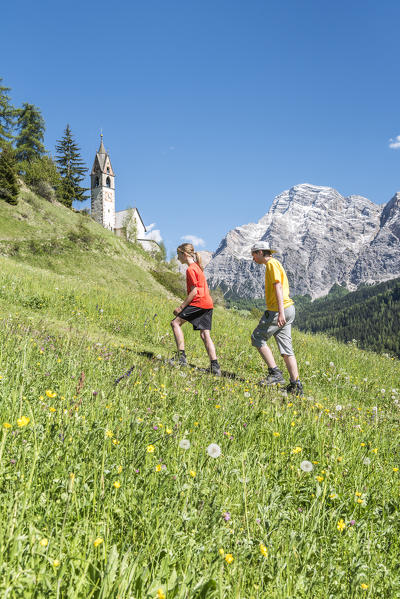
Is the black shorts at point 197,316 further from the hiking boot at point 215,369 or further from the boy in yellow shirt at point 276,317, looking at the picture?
the boy in yellow shirt at point 276,317

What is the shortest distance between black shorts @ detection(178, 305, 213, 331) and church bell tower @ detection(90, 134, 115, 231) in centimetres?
8728

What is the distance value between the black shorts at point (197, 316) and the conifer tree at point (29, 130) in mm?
56485

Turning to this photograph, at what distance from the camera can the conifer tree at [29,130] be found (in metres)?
54.8

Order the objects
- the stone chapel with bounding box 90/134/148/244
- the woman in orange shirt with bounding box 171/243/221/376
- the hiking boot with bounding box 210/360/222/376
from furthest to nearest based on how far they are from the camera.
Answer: the stone chapel with bounding box 90/134/148/244, the woman in orange shirt with bounding box 171/243/221/376, the hiking boot with bounding box 210/360/222/376

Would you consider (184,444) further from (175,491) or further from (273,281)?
(273,281)

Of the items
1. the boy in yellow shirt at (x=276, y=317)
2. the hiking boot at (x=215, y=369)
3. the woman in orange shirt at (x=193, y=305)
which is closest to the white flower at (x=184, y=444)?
the boy in yellow shirt at (x=276, y=317)

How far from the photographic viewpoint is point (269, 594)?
1.87 metres

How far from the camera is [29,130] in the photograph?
55531mm

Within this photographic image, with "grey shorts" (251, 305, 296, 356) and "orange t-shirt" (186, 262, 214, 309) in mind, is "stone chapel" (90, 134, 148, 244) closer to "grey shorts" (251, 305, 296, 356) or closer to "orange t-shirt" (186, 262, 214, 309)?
"orange t-shirt" (186, 262, 214, 309)

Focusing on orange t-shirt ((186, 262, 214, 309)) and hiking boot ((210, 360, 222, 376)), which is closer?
hiking boot ((210, 360, 222, 376))

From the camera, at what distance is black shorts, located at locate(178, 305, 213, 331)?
8.29 m

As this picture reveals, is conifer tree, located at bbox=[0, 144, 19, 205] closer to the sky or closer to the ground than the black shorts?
closer to the sky

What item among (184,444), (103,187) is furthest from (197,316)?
(103,187)

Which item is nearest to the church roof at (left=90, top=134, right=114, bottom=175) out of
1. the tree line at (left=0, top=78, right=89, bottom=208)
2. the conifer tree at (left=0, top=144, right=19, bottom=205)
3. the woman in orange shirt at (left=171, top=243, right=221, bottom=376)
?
the tree line at (left=0, top=78, right=89, bottom=208)
